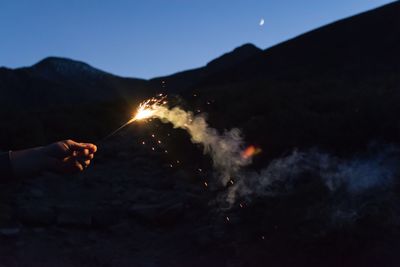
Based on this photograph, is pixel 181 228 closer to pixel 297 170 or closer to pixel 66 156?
pixel 297 170

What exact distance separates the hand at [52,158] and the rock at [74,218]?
22.9 feet

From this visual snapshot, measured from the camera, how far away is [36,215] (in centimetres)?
1166

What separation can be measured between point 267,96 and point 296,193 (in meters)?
9.49

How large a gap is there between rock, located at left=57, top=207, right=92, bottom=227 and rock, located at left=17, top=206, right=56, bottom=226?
0.18 meters

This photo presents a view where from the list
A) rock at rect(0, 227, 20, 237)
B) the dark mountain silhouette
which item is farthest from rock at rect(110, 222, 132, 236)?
the dark mountain silhouette

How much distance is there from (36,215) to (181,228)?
3.06 metres

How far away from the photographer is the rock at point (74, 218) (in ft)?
37.3

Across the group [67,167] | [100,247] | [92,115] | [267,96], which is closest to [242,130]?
[267,96]

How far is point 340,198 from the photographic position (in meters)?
8.92

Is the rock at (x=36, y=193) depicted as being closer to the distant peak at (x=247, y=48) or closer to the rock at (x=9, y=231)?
the rock at (x=9, y=231)

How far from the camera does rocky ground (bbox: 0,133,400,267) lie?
824 cm

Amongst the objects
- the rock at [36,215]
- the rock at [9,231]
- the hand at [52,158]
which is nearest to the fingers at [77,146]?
the hand at [52,158]

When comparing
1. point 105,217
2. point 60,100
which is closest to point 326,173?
point 105,217

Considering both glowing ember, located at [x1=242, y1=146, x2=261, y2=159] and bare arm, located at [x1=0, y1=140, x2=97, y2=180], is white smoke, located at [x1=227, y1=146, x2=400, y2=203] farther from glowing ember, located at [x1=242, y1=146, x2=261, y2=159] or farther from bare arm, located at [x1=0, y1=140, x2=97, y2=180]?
bare arm, located at [x1=0, y1=140, x2=97, y2=180]
